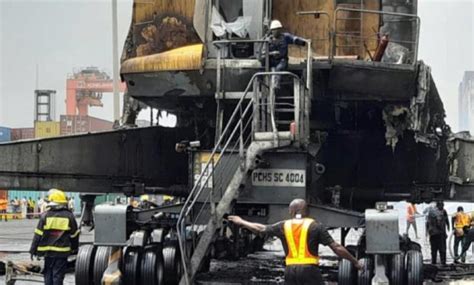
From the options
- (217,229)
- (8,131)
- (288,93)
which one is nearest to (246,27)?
(288,93)

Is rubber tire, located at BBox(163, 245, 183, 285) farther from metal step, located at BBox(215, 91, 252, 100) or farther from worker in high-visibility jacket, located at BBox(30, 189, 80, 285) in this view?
metal step, located at BBox(215, 91, 252, 100)

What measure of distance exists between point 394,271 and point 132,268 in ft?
11.9

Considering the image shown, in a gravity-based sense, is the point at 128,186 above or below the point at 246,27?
below

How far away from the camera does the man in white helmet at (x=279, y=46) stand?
1143 centimetres

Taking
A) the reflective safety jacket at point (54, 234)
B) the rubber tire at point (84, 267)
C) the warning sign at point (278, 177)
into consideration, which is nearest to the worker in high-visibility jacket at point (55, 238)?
the reflective safety jacket at point (54, 234)

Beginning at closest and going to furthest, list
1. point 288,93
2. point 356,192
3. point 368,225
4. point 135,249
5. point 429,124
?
point 368,225
point 135,249
point 288,93
point 429,124
point 356,192

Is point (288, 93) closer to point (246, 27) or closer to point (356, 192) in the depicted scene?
point (246, 27)

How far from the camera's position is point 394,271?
10.5 m

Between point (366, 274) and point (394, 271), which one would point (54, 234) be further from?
point (394, 271)

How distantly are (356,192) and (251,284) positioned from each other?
362cm

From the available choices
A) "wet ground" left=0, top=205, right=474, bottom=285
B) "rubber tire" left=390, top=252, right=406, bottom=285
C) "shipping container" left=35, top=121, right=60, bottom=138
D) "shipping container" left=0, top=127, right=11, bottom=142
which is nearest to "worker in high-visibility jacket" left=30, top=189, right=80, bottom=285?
"wet ground" left=0, top=205, right=474, bottom=285

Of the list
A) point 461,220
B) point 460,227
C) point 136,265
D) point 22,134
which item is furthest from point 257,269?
point 22,134

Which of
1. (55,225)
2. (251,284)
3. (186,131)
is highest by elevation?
(186,131)

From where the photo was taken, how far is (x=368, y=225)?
33.7ft
